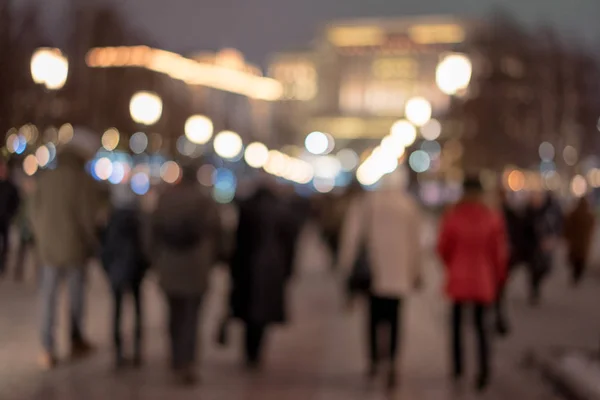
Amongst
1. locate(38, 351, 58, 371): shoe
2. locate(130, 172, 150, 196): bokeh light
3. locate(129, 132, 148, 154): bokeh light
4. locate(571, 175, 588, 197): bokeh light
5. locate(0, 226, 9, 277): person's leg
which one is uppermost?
locate(129, 132, 148, 154): bokeh light

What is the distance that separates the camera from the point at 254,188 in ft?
31.8

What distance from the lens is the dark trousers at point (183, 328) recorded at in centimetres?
859

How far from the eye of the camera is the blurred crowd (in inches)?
339

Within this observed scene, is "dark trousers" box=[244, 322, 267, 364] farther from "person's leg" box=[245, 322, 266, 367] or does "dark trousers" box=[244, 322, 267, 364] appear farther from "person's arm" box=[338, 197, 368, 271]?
"person's arm" box=[338, 197, 368, 271]

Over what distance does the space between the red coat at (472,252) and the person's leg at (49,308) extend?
3.57 meters

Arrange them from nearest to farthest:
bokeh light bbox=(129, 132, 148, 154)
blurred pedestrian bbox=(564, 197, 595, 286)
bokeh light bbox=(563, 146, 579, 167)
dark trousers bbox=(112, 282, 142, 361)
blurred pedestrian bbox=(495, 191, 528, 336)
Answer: dark trousers bbox=(112, 282, 142, 361)
blurred pedestrian bbox=(495, 191, 528, 336)
blurred pedestrian bbox=(564, 197, 595, 286)
bokeh light bbox=(563, 146, 579, 167)
bokeh light bbox=(129, 132, 148, 154)

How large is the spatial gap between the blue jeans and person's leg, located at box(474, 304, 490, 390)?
146 inches

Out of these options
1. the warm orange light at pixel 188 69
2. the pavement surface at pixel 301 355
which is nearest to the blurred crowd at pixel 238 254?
the pavement surface at pixel 301 355

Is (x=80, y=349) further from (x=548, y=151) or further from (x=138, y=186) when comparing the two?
(x=548, y=151)

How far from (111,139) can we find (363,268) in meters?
39.5

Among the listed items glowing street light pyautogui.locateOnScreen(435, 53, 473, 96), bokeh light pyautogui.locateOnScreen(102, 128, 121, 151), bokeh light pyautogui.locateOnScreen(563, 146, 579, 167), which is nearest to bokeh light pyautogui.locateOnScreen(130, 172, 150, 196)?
glowing street light pyautogui.locateOnScreen(435, 53, 473, 96)

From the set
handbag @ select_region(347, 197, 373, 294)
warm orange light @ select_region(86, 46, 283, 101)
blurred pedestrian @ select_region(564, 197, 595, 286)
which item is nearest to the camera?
handbag @ select_region(347, 197, 373, 294)

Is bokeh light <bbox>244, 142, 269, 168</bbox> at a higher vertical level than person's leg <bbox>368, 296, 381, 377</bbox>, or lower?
higher

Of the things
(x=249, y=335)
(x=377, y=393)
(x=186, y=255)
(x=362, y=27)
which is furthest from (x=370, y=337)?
(x=362, y=27)
